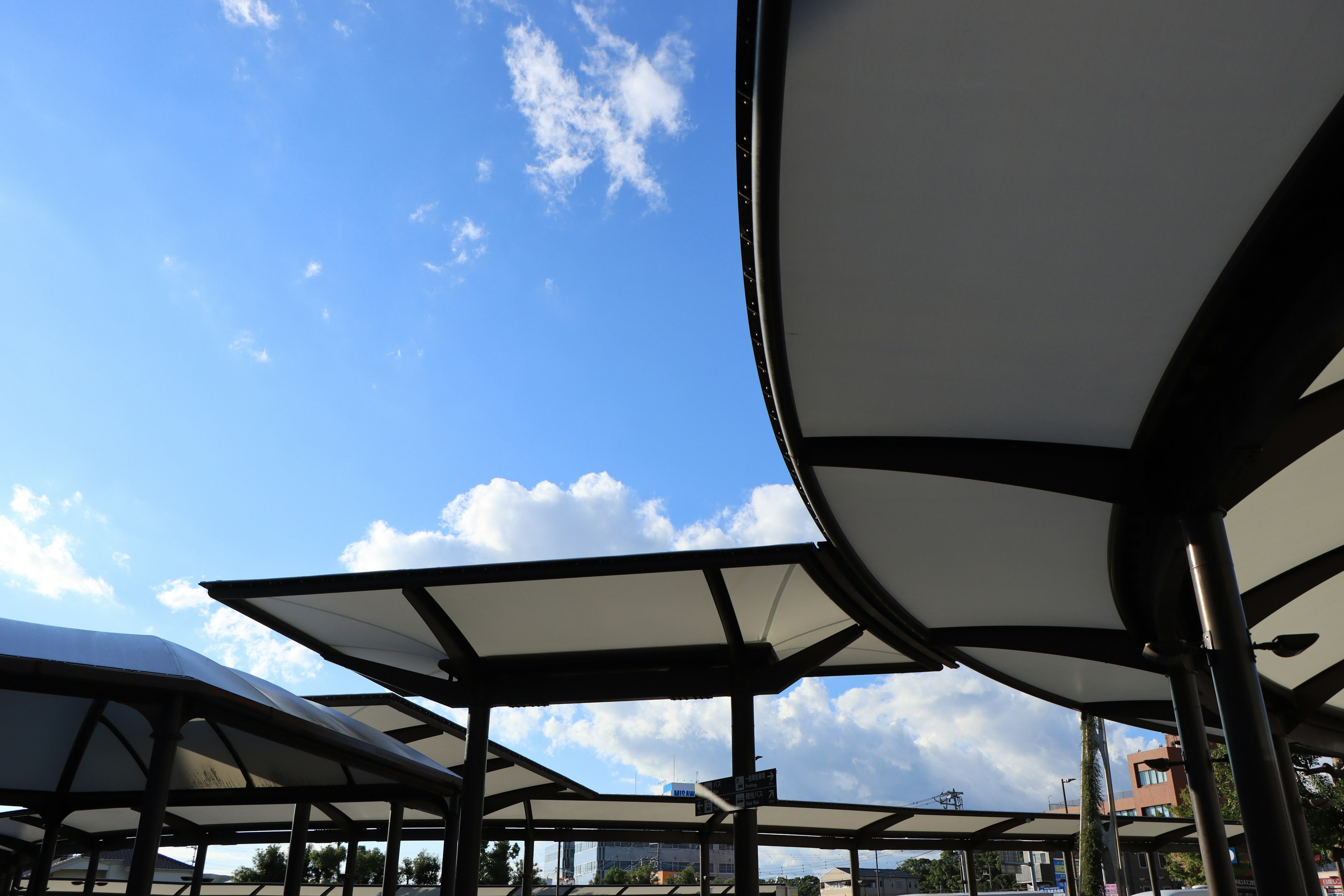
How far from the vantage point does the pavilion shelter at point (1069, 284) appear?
4.34 m

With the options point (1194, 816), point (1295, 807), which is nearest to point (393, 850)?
point (1295, 807)

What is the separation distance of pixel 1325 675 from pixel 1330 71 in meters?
16.1

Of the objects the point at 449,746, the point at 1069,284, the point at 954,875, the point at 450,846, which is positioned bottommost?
the point at 954,875

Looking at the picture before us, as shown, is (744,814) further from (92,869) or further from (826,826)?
(92,869)

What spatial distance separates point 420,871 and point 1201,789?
68.7 meters

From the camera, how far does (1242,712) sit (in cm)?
683

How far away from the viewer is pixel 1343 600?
45.4ft

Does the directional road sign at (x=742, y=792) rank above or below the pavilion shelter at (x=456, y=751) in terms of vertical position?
below

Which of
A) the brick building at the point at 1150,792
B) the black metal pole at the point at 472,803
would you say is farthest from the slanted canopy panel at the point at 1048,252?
the brick building at the point at 1150,792

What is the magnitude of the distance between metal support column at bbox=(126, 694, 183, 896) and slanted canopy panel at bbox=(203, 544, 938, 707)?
5.17 metres

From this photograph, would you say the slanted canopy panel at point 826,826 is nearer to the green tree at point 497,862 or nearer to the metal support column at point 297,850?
the metal support column at point 297,850

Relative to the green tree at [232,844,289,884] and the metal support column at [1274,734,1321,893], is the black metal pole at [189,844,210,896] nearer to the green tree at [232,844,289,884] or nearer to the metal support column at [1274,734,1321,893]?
the metal support column at [1274,734,1321,893]

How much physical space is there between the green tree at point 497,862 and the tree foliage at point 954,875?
114 feet

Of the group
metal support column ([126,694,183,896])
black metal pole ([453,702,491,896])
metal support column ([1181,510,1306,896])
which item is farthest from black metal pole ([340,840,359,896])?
metal support column ([1181,510,1306,896])
